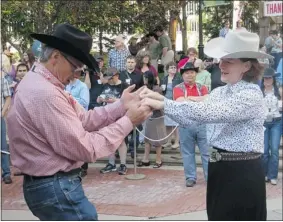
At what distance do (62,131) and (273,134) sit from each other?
5627mm

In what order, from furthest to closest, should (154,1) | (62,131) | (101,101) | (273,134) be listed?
(154,1) < (101,101) < (273,134) < (62,131)

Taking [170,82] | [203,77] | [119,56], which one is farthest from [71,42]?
[119,56]

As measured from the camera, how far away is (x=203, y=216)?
627cm

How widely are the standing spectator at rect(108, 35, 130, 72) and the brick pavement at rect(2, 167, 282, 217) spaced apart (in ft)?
7.96

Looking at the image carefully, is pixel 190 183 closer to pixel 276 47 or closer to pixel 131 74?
pixel 131 74

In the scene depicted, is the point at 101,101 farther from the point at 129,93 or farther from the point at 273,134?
the point at 129,93

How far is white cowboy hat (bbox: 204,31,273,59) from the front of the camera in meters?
3.49

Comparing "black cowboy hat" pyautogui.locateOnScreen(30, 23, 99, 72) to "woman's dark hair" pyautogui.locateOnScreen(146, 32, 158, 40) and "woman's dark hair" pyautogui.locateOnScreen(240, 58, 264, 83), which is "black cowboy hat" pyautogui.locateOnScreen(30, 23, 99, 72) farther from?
"woman's dark hair" pyautogui.locateOnScreen(146, 32, 158, 40)

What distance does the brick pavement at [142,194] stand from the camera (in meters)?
6.69

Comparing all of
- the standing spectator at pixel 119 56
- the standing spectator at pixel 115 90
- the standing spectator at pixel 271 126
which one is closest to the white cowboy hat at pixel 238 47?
the standing spectator at pixel 271 126

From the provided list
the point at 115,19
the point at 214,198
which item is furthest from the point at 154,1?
the point at 214,198

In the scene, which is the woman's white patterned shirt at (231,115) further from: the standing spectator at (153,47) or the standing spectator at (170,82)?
the standing spectator at (153,47)

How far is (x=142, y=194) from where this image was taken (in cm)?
746

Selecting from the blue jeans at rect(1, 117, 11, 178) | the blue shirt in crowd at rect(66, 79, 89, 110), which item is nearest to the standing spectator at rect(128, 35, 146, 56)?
the blue shirt in crowd at rect(66, 79, 89, 110)
